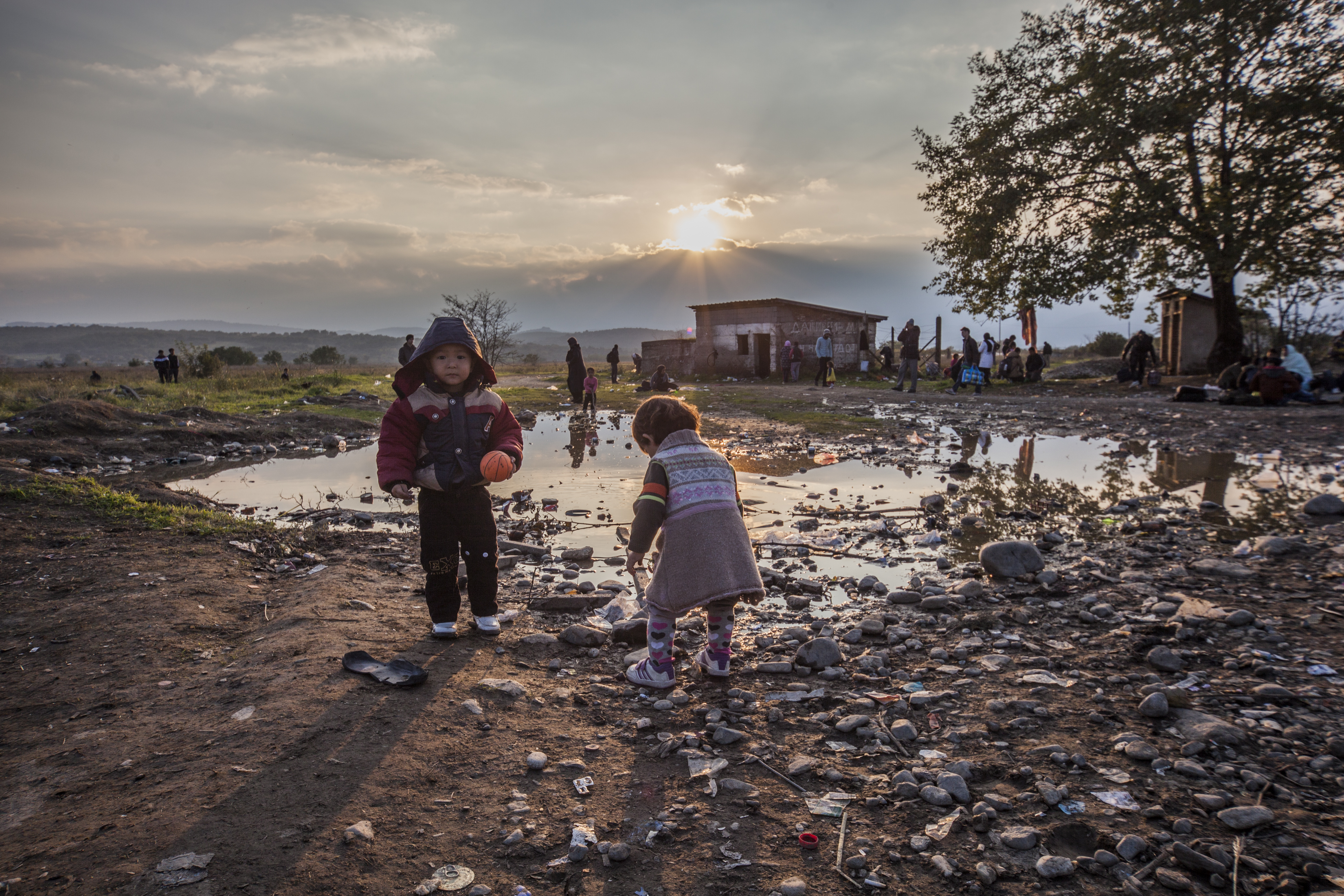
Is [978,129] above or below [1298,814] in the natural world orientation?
above

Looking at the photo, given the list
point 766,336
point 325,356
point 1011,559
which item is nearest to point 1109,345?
point 766,336

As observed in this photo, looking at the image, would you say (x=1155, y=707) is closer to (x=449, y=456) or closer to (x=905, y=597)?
(x=905, y=597)

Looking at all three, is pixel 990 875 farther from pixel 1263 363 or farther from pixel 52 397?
pixel 52 397

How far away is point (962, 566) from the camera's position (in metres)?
4.75

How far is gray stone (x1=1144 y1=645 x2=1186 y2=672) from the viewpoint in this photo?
3.07 meters

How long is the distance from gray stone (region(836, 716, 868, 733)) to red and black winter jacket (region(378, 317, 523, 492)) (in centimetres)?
205

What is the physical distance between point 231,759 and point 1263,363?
19.9m

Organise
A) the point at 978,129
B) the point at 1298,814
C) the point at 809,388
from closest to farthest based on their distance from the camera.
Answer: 1. the point at 1298,814
2. the point at 978,129
3. the point at 809,388

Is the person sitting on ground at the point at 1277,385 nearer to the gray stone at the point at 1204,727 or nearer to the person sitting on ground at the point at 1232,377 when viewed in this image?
the person sitting on ground at the point at 1232,377

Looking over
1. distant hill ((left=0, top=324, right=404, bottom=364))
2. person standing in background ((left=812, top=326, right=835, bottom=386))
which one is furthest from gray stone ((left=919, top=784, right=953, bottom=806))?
distant hill ((left=0, top=324, right=404, bottom=364))

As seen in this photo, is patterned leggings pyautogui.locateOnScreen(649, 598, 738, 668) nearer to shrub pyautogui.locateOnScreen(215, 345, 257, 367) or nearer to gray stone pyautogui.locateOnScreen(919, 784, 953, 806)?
gray stone pyautogui.locateOnScreen(919, 784, 953, 806)

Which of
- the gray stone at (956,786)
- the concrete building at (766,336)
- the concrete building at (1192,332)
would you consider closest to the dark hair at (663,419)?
the gray stone at (956,786)

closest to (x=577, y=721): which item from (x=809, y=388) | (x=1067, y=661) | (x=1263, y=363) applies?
(x=1067, y=661)

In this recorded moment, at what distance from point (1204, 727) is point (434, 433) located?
3.61 m
